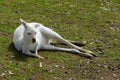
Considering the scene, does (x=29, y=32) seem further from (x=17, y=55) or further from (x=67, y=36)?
(x=67, y=36)

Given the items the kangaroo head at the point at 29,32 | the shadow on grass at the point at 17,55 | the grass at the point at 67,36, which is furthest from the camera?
the shadow on grass at the point at 17,55

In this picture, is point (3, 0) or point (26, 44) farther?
point (3, 0)

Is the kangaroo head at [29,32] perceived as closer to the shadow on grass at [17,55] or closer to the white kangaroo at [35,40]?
Answer: the white kangaroo at [35,40]

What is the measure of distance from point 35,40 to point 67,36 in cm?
187

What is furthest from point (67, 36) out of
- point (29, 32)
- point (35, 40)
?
point (29, 32)

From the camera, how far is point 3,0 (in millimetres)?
13648

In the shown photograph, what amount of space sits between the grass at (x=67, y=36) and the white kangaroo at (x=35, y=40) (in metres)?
0.15

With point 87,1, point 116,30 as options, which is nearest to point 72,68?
point 116,30

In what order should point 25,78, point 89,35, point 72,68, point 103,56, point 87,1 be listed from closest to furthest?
1. point 25,78
2. point 72,68
3. point 103,56
4. point 89,35
5. point 87,1

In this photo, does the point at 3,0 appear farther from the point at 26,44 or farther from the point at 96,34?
the point at 26,44

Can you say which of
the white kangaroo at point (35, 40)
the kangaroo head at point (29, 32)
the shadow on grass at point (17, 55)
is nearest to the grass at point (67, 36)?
the shadow on grass at point (17, 55)

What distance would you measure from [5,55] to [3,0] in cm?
460

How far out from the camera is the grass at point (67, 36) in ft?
28.7

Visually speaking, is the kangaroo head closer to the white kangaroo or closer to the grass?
the white kangaroo
